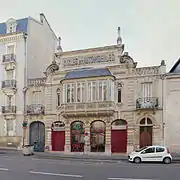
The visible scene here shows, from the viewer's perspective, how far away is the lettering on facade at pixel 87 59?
3114 cm

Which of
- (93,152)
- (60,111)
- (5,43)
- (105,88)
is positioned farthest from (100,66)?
(5,43)

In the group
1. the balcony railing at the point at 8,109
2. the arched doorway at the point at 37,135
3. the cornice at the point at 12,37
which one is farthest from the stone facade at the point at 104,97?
the cornice at the point at 12,37

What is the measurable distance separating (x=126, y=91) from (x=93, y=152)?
683 cm

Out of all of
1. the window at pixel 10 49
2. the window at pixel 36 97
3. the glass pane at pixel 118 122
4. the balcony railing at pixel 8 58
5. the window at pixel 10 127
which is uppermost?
the window at pixel 10 49

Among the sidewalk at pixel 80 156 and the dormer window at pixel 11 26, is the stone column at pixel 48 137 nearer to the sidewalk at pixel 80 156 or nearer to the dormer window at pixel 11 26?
the sidewalk at pixel 80 156

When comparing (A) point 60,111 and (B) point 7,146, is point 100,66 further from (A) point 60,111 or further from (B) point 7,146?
(B) point 7,146

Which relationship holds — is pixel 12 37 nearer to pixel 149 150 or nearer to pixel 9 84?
pixel 9 84

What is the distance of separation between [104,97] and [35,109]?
8217 millimetres

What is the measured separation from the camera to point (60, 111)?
106 ft

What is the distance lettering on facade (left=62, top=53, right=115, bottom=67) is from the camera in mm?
31141

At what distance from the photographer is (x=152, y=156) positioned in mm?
22500

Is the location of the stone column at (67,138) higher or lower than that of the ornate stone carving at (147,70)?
lower

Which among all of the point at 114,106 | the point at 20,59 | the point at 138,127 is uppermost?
the point at 20,59

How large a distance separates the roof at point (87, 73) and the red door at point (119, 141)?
5.75 m
